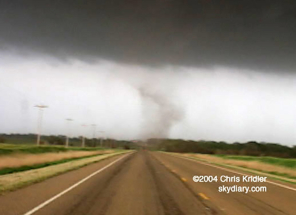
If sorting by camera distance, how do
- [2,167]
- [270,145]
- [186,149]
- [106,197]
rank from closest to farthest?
[106,197] < [2,167] < [270,145] < [186,149]

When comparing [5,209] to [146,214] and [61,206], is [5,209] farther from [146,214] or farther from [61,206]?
[146,214]

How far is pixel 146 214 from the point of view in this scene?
29.9ft

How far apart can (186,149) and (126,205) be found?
169493 mm

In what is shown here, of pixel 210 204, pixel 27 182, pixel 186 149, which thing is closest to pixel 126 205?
pixel 210 204

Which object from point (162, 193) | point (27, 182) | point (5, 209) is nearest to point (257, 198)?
point (162, 193)

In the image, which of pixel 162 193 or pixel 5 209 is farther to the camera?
pixel 162 193

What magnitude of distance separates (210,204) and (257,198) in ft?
8.00

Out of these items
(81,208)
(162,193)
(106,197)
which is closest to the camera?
(81,208)

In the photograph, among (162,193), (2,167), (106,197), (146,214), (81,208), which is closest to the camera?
(146,214)

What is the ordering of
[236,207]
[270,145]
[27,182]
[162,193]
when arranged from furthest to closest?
[270,145], [27,182], [162,193], [236,207]

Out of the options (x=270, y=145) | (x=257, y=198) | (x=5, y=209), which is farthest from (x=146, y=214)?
(x=270, y=145)

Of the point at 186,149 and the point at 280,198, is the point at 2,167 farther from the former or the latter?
the point at 186,149

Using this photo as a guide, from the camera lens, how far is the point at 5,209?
366 inches

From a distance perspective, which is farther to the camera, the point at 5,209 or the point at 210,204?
the point at 210,204
